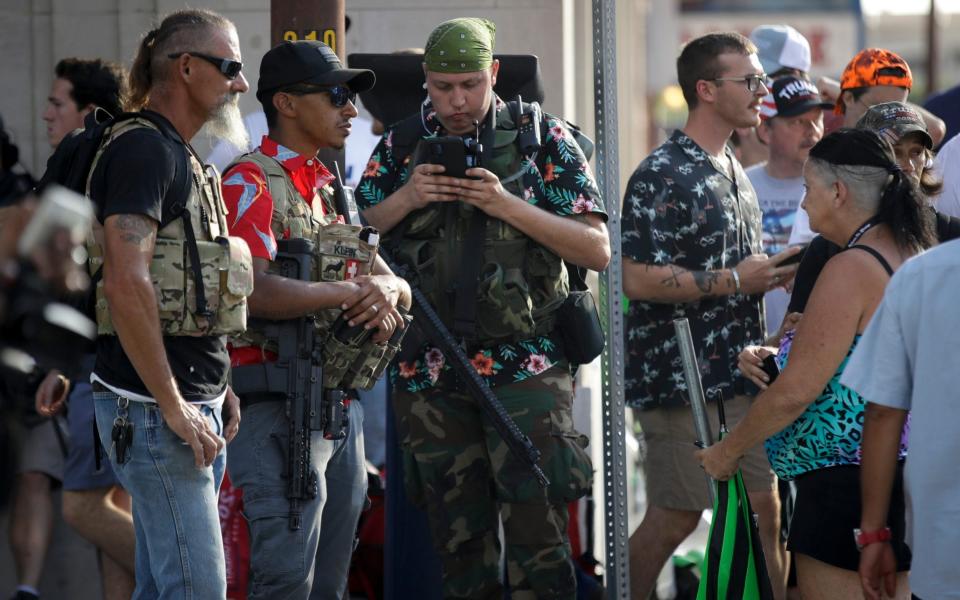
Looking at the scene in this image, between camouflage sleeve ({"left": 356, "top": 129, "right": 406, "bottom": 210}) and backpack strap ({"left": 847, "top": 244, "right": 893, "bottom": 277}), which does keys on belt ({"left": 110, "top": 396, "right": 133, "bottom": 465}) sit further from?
backpack strap ({"left": 847, "top": 244, "right": 893, "bottom": 277})

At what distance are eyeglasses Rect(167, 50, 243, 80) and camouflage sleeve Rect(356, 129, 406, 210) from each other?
1088 mm

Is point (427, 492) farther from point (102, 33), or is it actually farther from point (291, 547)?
point (102, 33)

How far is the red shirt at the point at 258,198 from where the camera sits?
3.91 m

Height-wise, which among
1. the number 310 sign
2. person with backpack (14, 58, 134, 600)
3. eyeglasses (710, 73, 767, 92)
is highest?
the number 310 sign

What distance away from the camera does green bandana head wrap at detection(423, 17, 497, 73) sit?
4484 mm

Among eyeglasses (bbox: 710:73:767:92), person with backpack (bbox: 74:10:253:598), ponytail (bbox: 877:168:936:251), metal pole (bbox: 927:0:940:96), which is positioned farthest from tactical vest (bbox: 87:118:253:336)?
metal pole (bbox: 927:0:940:96)

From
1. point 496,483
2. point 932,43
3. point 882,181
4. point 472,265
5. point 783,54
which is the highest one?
point 932,43

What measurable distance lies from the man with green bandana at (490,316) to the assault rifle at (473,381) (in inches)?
2.4

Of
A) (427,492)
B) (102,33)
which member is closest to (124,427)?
(427,492)

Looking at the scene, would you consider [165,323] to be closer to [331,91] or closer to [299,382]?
[299,382]

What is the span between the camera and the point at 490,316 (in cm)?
448

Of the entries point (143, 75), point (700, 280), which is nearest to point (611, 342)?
point (700, 280)

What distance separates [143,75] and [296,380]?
93cm

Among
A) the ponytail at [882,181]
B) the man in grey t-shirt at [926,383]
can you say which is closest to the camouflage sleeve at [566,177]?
the ponytail at [882,181]
